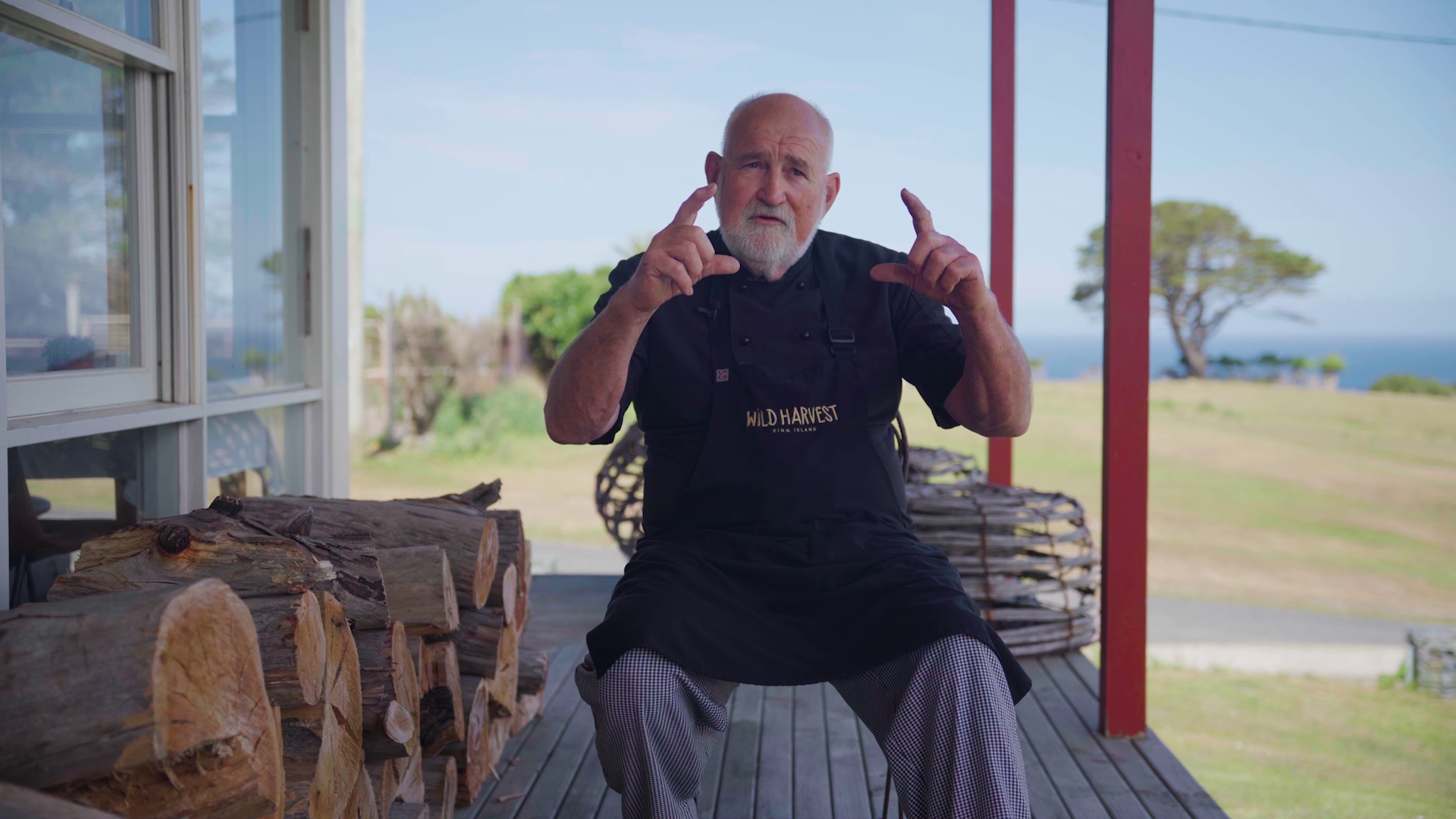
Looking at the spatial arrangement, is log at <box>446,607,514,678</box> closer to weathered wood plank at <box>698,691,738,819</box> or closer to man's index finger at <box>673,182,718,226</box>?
weathered wood plank at <box>698,691,738,819</box>

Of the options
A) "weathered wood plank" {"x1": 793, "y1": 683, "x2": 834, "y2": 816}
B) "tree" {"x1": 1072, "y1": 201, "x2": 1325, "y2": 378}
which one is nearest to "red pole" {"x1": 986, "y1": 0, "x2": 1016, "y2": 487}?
"weathered wood plank" {"x1": 793, "y1": 683, "x2": 834, "y2": 816}

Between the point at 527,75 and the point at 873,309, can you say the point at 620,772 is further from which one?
the point at 527,75

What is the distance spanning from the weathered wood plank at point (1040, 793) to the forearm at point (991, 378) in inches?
25.6

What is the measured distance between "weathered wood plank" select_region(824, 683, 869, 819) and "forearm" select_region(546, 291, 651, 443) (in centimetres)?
102

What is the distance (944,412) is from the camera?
79.7 inches

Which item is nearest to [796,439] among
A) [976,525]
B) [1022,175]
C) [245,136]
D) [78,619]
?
[78,619]

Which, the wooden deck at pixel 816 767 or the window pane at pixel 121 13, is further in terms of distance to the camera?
the wooden deck at pixel 816 767

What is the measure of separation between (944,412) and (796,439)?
33 cm

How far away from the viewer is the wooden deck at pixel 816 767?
2.18 m

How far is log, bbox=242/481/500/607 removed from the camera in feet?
6.81

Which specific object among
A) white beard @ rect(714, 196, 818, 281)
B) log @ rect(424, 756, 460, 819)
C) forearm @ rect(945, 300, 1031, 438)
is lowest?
log @ rect(424, 756, 460, 819)

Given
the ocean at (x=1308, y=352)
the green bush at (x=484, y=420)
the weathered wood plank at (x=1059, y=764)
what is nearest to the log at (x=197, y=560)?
the weathered wood plank at (x=1059, y=764)

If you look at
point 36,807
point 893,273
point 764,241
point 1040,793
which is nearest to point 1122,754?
point 1040,793

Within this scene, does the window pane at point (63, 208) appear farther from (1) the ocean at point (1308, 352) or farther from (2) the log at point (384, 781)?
(1) the ocean at point (1308, 352)
